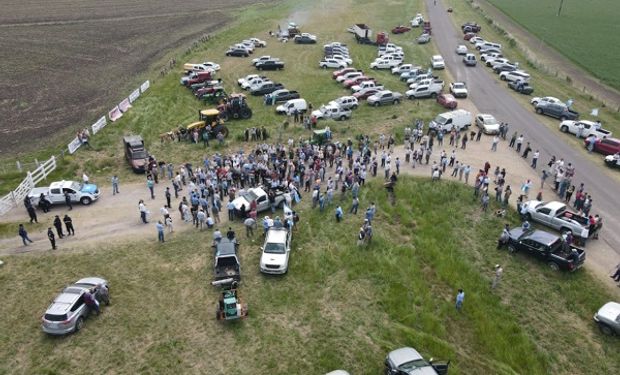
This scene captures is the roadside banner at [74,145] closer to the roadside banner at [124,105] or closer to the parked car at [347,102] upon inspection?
the roadside banner at [124,105]

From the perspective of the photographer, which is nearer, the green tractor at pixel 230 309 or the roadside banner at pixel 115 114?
the green tractor at pixel 230 309

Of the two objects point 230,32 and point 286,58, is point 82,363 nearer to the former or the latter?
point 286,58

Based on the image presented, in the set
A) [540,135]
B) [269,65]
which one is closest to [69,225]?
[540,135]

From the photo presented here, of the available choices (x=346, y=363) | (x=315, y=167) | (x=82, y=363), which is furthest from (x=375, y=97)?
(x=82, y=363)

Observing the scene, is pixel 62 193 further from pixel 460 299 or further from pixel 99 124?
pixel 460 299

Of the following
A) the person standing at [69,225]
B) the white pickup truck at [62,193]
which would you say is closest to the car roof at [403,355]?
the person standing at [69,225]

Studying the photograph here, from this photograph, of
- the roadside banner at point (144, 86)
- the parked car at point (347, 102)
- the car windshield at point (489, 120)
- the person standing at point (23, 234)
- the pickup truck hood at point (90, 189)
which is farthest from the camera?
the roadside banner at point (144, 86)
